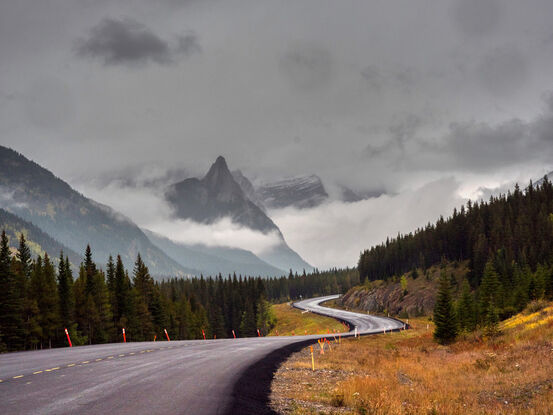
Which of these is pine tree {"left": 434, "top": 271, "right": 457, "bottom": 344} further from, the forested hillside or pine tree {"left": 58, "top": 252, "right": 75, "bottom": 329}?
pine tree {"left": 58, "top": 252, "right": 75, "bottom": 329}

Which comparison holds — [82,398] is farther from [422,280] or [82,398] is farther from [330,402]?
[422,280]

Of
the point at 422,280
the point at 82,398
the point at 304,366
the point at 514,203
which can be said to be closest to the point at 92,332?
the point at 304,366

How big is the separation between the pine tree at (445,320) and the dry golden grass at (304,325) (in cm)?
3864

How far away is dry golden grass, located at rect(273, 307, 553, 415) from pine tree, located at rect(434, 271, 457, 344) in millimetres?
9877

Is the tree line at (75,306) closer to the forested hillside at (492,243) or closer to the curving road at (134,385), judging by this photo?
the curving road at (134,385)

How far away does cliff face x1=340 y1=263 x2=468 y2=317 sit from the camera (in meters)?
110

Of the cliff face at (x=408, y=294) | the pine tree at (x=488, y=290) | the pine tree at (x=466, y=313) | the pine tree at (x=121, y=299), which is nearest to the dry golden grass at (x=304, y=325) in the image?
the cliff face at (x=408, y=294)

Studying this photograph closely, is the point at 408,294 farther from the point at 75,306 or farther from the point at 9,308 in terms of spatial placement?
the point at 9,308

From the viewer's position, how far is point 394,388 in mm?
15938

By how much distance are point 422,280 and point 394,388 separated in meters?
121

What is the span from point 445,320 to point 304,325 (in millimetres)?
61168

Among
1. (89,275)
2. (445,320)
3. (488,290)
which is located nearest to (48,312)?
(89,275)

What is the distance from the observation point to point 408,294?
12194 cm

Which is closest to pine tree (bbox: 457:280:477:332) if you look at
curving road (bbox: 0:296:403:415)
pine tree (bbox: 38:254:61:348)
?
curving road (bbox: 0:296:403:415)
